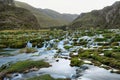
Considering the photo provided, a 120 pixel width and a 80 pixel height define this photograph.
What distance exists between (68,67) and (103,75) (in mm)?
6130

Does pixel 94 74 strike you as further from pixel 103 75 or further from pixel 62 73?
pixel 62 73

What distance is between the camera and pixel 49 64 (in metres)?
36.3

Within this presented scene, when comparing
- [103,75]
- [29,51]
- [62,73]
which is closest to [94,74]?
[103,75]

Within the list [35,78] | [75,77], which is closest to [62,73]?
[75,77]

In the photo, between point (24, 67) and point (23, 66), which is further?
point (23, 66)

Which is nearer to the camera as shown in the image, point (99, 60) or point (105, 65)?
point (105, 65)

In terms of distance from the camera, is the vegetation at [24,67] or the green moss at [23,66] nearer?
the vegetation at [24,67]

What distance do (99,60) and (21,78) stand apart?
13435 mm

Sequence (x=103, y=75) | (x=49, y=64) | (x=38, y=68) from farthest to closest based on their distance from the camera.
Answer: (x=49, y=64) → (x=38, y=68) → (x=103, y=75)

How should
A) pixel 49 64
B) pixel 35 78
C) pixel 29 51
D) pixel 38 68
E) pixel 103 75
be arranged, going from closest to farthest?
1. pixel 35 78
2. pixel 103 75
3. pixel 38 68
4. pixel 49 64
5. pixel 29 51

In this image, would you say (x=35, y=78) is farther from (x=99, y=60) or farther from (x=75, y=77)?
(x=99, y=60)

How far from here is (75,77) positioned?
1158 inches

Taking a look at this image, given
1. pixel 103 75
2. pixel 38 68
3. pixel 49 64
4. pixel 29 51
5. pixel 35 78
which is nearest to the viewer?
pixel 35 78

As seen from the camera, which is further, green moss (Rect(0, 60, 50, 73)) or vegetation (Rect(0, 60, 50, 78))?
green moss (Rect(0, 60, 50, 73))
